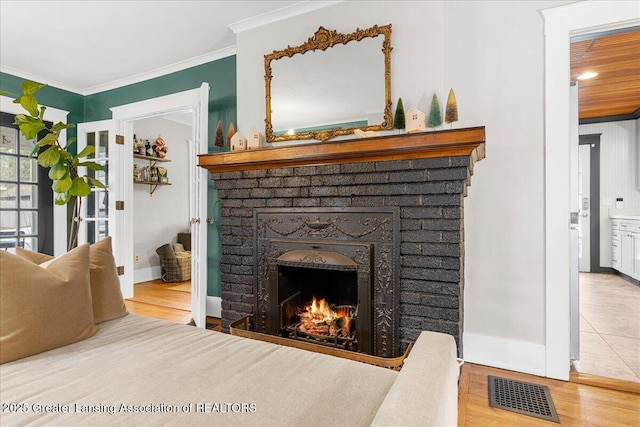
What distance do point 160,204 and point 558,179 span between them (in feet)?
16.5

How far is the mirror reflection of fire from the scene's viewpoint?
2332 mm

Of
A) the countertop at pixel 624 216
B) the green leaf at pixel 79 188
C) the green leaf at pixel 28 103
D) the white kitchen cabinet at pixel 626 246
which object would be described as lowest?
the white kitchen cabinet at pixel 626 246

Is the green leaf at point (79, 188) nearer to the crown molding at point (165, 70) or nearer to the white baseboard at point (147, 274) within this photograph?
the crown molding at point (165, 70)

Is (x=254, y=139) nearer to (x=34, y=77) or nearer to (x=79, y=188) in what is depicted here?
(x=79, y=188)

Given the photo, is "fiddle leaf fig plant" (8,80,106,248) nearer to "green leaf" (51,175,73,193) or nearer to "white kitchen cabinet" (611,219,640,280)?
"green leaf" (51,175,73,193)

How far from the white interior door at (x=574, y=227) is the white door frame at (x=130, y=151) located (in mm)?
2696

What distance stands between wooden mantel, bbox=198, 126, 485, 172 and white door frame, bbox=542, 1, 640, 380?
1.49 ft

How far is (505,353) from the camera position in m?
2.12

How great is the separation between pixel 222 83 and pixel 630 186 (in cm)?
589

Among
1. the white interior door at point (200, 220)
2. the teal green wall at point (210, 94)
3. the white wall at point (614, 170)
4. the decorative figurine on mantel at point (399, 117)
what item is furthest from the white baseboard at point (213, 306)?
the white wall at point (614, 170)

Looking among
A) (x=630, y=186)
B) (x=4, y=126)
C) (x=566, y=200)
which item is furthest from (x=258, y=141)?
(x=630, y=186)

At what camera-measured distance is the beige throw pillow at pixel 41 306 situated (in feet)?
3.56

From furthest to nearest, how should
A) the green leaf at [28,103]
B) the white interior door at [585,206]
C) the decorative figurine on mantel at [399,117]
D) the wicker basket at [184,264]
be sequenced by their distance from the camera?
the white interior door at [585,206] → the wicker basket at [184,264] → the green leaf at [28,103] → the decorative figurine on mantel at [399,117]

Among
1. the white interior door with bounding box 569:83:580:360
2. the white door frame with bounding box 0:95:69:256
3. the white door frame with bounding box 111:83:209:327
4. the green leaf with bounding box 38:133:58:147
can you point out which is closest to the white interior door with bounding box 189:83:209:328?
the white door frame with bounding box 111:83:209:327
